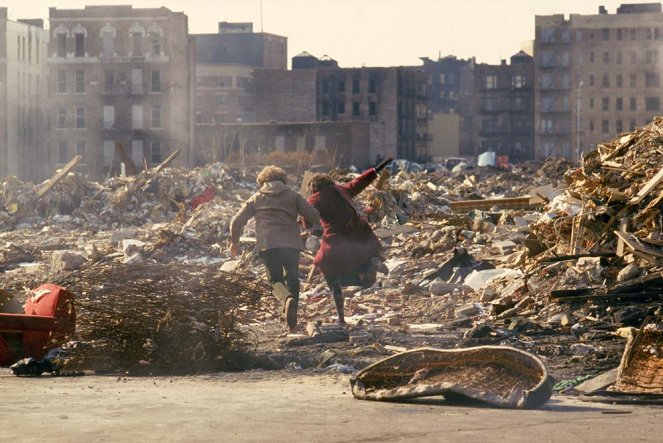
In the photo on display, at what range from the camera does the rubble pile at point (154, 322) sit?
1001cm

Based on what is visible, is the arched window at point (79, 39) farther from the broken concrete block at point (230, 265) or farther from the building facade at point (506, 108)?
the broken concrete block at point (230, 265)

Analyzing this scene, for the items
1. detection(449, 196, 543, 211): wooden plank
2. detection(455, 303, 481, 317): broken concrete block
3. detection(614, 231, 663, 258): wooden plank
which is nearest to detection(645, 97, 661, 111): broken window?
detection(449, 196, 543, 211): wooden plank

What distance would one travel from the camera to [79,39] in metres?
85.3

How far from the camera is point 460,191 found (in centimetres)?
3978

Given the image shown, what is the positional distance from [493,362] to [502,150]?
5185 inches

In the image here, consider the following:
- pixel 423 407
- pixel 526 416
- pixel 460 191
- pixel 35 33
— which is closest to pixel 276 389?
pixel 423 407

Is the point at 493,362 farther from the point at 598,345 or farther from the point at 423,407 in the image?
the point at 598,345

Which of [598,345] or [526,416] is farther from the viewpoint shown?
[598,345]

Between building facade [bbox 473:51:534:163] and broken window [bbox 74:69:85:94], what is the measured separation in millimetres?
63051

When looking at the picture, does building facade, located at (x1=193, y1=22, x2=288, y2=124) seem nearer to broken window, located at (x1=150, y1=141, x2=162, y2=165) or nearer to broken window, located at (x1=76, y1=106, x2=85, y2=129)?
broken window, located at (x1=76, y1=106, x2=85, y2=129)

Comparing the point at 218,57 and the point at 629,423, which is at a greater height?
the point at 218,57

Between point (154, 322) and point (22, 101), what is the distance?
77.1m

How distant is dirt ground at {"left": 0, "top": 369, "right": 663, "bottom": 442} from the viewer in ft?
22.3

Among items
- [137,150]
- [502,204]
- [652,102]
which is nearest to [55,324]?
[502,204]
